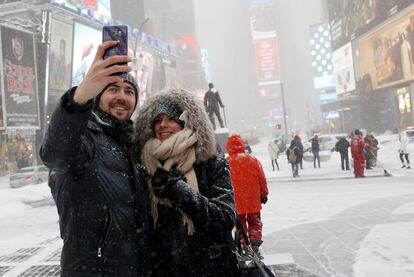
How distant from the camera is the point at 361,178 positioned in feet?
52.1

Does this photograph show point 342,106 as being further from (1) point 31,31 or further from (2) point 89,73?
(2) point 89,73

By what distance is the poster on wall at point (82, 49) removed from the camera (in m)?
46.8

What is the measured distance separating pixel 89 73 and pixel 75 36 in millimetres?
49667

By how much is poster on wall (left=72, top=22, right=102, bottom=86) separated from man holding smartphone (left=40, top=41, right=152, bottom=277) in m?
46.1

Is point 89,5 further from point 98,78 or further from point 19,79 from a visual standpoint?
point 98,78

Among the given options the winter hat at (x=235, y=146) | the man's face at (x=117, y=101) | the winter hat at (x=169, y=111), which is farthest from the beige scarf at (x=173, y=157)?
the winter hat at (x=235, y=146)

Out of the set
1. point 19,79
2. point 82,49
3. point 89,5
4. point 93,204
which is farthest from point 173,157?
point 89,5

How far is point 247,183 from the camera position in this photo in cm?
610

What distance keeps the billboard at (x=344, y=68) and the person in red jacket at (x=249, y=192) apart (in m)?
57.2

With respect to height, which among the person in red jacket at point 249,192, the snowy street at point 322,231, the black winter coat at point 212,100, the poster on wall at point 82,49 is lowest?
the snowy street at point 322,231

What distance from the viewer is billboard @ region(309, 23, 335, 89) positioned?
108 meters

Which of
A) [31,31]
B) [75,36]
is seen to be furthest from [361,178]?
[75,36]

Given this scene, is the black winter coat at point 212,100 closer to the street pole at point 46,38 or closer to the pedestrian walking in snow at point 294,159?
the pedestrian walking in snow at point 294,159

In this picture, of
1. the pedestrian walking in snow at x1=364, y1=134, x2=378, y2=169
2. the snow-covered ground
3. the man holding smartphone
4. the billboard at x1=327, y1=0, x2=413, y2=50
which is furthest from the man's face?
the billboard at x1=327, y1=0, x2=413, y2=50
